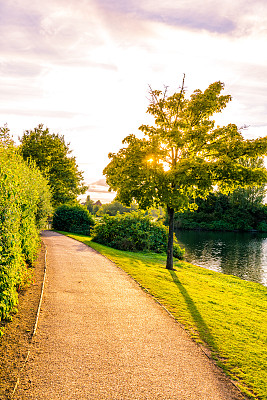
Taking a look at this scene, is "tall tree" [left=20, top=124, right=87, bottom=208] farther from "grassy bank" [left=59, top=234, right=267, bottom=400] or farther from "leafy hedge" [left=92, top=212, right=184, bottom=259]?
"grassy bank" [left=59, top=234, right=267, bottom=400]

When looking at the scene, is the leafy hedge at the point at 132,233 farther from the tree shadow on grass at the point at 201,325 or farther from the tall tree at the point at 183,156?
the tree shadow on grass at the point at 201,325

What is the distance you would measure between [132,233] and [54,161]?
74.8ft

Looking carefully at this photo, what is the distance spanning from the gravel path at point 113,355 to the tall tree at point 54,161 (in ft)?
103

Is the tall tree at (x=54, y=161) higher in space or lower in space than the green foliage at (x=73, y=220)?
higher

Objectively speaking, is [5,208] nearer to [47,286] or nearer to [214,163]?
[47,286]

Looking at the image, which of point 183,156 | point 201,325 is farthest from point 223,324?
point 183,156

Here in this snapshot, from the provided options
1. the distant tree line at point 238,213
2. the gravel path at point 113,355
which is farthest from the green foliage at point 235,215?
the gravel path at point 113,355

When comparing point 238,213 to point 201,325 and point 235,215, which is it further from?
point 201,325

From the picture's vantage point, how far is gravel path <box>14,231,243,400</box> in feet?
14.2

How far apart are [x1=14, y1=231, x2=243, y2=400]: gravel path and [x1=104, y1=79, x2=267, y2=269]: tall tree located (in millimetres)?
5675

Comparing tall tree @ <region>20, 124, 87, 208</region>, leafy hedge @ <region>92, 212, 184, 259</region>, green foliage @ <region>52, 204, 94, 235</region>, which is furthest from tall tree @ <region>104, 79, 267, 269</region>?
tall tree @ <region>20, 124, 87, 208</region>

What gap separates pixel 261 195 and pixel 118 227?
59.1m

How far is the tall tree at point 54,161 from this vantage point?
125 ft

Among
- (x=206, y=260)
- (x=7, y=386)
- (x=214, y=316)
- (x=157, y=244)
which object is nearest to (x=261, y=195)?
(x=206, y=260)
